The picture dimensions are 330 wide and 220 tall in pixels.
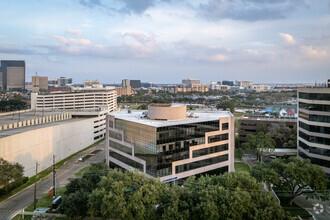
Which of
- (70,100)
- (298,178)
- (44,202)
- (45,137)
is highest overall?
(70,100)

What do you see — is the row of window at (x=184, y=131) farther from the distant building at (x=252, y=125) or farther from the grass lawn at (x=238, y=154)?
the distant building at (x=252, y=125)

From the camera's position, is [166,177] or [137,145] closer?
[166,177]

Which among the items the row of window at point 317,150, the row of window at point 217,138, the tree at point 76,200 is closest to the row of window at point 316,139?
the row of window at point 317,150

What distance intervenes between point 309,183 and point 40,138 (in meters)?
47.9

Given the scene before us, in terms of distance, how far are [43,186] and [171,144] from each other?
2396cm

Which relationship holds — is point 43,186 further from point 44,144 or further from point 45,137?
point 45,137

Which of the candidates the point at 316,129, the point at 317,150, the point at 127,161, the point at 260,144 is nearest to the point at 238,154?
the point at 260,144

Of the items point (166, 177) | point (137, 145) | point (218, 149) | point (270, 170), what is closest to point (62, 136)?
point (137, 145)

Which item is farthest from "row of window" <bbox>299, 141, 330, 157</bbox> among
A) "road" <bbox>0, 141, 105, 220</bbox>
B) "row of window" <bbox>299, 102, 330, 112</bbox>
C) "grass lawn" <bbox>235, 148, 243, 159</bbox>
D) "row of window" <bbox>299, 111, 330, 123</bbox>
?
"road" <bbox>0, 141, 105, 220</bbox>

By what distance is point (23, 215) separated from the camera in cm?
3194

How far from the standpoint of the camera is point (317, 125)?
4450 cm

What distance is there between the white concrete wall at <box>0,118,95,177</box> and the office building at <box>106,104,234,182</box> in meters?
14.6

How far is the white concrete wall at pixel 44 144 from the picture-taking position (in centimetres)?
4284

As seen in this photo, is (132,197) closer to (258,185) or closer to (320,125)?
(258,185)
